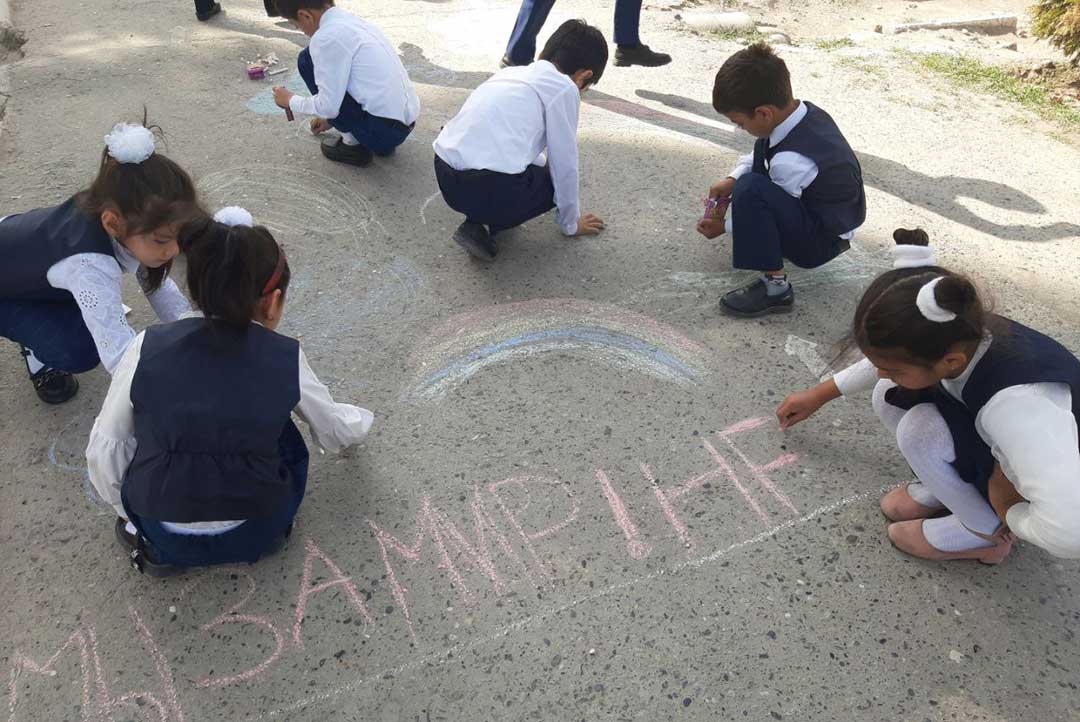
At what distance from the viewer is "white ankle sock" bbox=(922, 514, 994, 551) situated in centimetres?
201

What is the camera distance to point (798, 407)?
238 centimetres

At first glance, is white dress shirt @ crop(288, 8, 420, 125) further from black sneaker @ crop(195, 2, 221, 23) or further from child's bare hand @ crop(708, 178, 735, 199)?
black sneaker @ crop(195, 2, 221, 23)

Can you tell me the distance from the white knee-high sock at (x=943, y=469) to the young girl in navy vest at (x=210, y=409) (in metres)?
1.52

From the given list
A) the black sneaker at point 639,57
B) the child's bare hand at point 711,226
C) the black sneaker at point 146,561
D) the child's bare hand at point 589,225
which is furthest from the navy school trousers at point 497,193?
the black sneaker at point 639,57

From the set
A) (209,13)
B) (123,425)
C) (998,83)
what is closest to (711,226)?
(123,425)

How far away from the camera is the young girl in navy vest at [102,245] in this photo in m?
2.11

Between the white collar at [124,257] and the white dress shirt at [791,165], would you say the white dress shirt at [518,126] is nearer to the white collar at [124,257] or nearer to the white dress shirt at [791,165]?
the white dress shirt at [791,165]

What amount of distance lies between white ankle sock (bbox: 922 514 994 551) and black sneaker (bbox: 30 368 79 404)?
2590 millimetres

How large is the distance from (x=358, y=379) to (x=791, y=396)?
4.60ft

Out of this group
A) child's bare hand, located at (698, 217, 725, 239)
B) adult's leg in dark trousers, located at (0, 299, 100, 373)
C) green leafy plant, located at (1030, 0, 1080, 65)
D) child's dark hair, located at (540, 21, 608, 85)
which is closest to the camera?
adult's leg in dark trousers, located at (0, 299, 100, 373)

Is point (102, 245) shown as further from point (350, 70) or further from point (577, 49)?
point (577, 49)

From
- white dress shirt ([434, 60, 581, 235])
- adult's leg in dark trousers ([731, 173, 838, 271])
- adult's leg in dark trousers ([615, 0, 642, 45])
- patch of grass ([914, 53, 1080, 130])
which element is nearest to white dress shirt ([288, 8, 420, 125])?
white dress shirt ([434, 60, 581, 235])

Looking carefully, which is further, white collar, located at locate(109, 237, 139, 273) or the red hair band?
white collar, located at locate(109, 237, 139, 273)

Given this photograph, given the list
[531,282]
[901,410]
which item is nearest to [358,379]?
[531,282]
